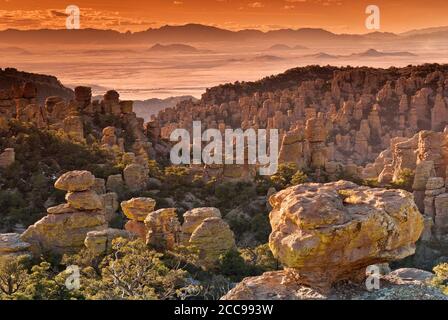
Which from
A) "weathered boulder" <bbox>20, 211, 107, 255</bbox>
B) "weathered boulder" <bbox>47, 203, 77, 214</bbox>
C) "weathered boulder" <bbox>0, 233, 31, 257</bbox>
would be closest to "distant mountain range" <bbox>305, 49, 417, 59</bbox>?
"weathered boulder" <bbox>47, 203, 77, 214</bbox>

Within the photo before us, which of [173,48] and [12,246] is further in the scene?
[173,48]

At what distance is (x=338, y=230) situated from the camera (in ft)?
37.7

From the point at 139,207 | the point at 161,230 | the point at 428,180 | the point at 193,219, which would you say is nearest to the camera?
the point at 161,230

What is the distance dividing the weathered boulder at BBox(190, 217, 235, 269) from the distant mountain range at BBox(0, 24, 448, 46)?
39.9 ft

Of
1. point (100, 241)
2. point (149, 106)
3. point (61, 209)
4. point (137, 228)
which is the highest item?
point (61, 209)

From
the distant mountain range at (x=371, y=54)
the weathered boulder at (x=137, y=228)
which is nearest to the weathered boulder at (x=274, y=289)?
the weathered boulder at (x=137, y=228)

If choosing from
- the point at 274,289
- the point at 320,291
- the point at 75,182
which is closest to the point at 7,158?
the point at 75,182

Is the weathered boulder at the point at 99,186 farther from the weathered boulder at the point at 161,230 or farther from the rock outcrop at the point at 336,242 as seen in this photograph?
the rock outcrop at the point at 336,242

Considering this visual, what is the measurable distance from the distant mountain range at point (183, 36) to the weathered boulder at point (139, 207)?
9710mm

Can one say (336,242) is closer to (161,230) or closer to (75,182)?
(161,230)

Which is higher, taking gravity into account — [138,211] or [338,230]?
[338,230]

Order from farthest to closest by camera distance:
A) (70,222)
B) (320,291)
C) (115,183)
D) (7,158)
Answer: (115,183)
(7,158)
(70,222)
(320,291)

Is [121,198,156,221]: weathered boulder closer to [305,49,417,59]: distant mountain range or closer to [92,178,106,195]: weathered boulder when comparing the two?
Answer: [92,178,106,195]: weathered boulder

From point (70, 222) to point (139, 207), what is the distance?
3059mm
